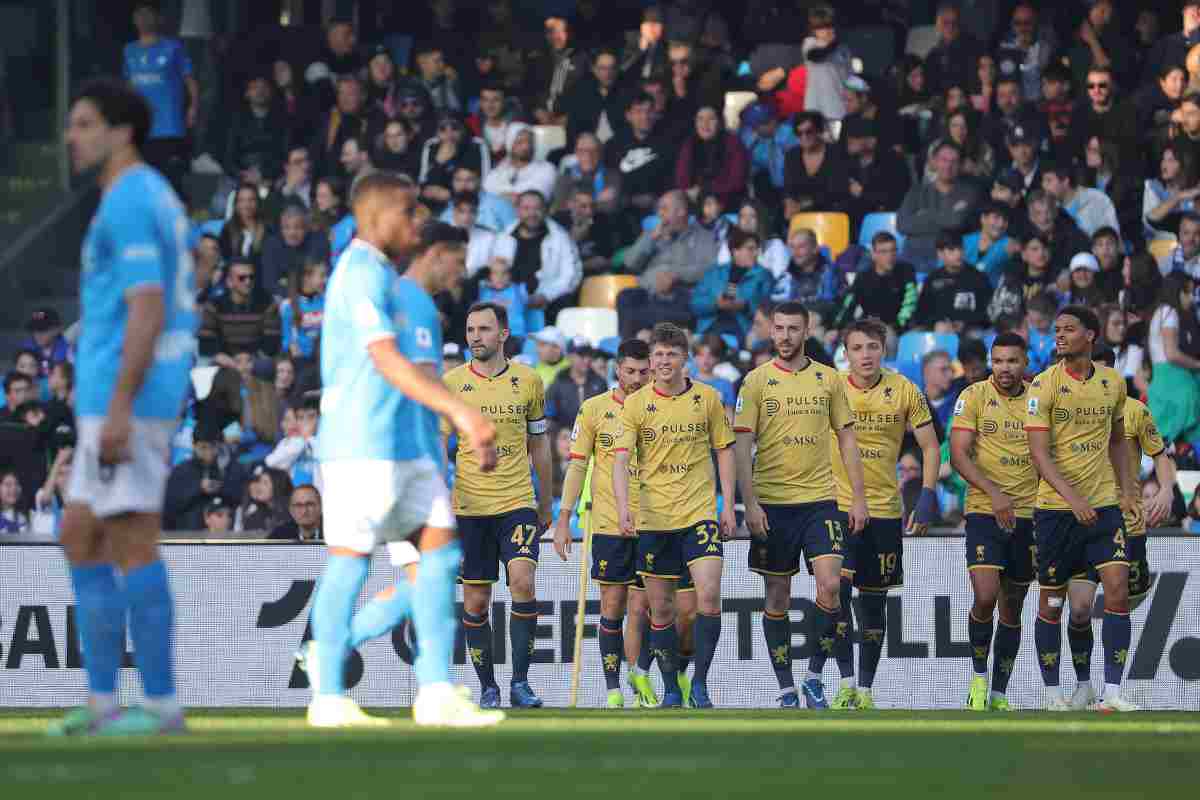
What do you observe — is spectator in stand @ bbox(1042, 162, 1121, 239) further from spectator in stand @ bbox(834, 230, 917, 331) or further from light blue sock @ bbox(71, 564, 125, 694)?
light blue sock @ bbox(71, 564, 125, 694)

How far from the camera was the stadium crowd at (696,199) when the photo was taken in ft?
57.9

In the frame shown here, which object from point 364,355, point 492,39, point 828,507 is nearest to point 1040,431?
point 828,507

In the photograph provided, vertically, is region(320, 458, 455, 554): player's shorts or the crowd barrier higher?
region(320, 458, 455, 554): player's shorts

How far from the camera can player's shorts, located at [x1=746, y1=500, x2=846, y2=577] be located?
1276 centimetres

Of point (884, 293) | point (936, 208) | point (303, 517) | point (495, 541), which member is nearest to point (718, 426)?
point (495, 541)

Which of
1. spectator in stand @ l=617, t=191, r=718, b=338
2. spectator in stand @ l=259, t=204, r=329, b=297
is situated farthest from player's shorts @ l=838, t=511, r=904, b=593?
spectator in stand @ l=259, t=204, r=329, b=297

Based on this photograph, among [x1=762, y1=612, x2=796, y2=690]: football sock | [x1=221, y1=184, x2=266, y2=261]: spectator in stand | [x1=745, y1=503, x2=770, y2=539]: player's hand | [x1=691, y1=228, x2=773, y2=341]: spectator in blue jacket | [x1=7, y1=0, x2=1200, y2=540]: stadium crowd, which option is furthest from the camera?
[x1=221, y1=184, x2=266, y2=261]: spectator in stand

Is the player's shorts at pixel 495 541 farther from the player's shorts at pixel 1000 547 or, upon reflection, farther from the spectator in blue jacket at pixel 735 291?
the spectator in blue jacket at pixel 735 291

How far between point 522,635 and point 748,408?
2.04 meters

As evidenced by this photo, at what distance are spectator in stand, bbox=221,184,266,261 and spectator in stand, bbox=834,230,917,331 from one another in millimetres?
6110

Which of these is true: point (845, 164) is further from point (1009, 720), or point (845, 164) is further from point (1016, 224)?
point (1009, 720)

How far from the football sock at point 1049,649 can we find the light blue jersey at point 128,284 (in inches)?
306

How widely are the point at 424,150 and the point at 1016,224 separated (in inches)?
247

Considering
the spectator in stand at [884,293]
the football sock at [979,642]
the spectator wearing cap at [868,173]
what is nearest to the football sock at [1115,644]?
the football sock at [979,642]
